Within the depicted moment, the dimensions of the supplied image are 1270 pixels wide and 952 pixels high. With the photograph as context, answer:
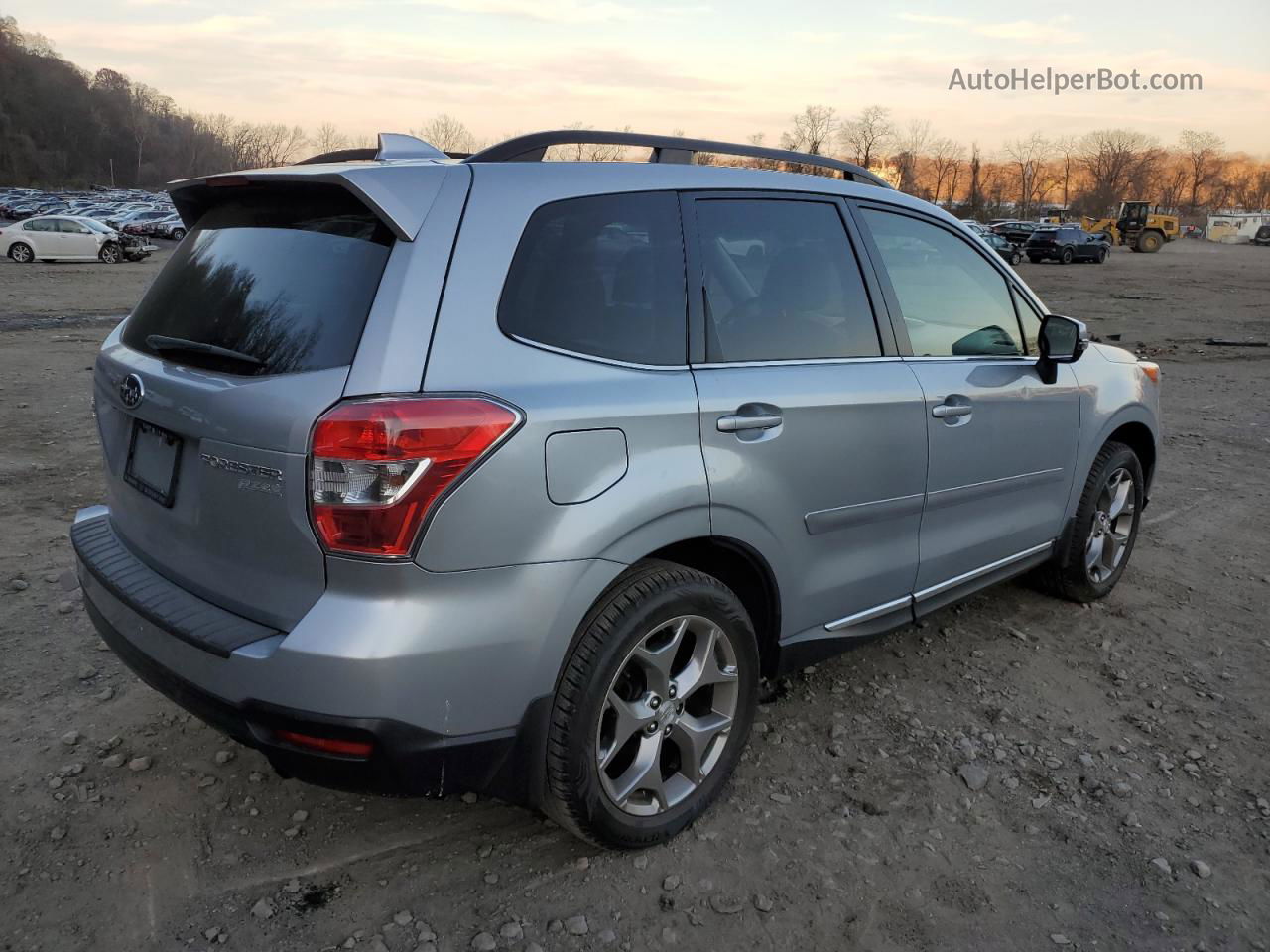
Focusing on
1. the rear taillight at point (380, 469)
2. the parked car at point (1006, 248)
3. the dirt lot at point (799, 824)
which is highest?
the parked car at point (1006, 248)

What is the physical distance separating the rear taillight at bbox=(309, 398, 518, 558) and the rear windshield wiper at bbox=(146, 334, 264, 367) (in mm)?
379

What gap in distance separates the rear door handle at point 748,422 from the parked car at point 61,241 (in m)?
31.2

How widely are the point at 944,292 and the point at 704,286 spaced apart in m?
1.29

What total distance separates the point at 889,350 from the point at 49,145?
14231 centimetres

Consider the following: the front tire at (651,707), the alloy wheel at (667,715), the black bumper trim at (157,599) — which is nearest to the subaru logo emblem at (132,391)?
the black bumper trim at (157,599)

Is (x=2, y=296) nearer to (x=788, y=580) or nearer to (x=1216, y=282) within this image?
(x=788, y=580)

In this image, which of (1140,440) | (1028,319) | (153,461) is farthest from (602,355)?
(1140,440)

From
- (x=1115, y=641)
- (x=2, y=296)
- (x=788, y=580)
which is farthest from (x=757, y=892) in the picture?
(x=2, y=296)

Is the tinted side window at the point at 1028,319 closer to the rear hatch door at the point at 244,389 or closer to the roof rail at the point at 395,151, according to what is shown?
the roof rail at the point at 395,151

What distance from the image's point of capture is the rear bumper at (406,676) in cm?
211

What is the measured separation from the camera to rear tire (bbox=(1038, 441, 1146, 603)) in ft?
14.4

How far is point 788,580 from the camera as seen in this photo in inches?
117

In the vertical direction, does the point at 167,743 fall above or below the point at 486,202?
below

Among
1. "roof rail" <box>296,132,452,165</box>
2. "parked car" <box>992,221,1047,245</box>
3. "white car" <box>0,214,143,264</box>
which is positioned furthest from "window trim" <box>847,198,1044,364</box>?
"parked car" <box>992,221,1047,245</box>
